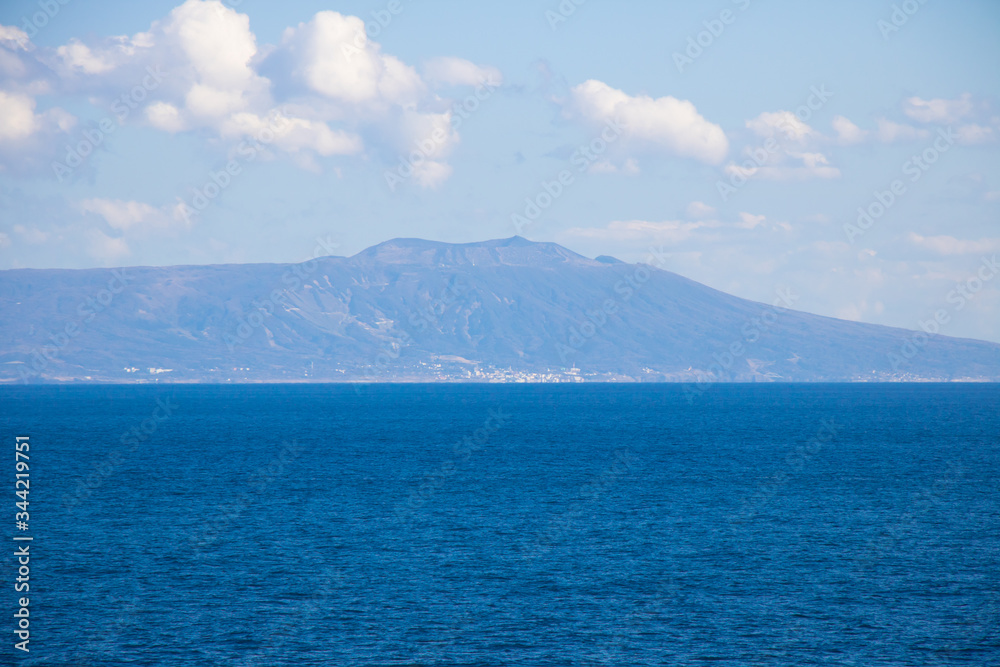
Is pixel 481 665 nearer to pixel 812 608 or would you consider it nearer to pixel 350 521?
pixel 812 608

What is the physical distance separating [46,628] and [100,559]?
46.5 feet

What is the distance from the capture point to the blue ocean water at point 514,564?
4438 centimetres

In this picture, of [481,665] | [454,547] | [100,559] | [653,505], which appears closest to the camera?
[481,665]

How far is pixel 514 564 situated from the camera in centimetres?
5956

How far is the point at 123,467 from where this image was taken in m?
113

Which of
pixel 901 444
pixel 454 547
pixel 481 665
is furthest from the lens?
pixel 901 444

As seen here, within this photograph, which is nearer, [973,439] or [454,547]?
[454,547]

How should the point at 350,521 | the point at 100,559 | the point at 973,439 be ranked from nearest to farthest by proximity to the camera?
the point at 100,559, the point at 350,521, the point at 973,439

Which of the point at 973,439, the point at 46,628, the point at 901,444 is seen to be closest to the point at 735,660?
the point at 46,628

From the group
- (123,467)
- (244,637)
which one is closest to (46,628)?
(244,637)

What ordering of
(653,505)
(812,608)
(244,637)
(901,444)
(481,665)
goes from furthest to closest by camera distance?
(901,444) < (653,505) < (812,608) < (244,637) < (481,665)

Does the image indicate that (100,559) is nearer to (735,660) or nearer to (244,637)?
(244,637)

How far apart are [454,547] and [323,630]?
62.4ft

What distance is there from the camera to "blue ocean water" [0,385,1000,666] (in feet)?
146
